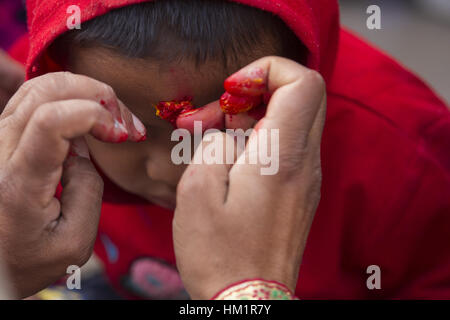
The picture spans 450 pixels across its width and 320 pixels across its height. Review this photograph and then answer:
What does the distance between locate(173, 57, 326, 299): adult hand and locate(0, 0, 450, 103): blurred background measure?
5.41 ft

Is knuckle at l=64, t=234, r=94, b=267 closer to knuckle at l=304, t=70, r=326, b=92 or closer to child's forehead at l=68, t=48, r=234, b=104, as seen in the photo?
child's forehead at l=68, t=48, r=234, b=104

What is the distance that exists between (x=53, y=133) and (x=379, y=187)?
515 millimetres

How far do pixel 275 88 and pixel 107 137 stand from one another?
173 mm

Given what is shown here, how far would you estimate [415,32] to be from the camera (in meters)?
2.40

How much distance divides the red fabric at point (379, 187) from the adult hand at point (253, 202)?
237 mm

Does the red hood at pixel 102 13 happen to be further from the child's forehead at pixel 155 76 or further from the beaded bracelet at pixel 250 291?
the beaded bracelet at pixel 250 291

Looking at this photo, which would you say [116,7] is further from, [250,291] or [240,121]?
[250,291]

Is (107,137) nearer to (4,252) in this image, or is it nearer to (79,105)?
(79,105)

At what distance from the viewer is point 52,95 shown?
504mm

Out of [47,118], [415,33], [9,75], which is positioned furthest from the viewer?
[415,33]

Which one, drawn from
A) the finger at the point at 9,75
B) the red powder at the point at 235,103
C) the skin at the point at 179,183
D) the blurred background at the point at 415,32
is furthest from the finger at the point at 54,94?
the blurred background at the point at 415,32

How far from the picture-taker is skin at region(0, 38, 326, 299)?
1.57ft

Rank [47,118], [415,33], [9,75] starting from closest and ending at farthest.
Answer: [47,118] → [9,75] → [415,33]

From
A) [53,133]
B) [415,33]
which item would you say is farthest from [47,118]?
[415,33]
